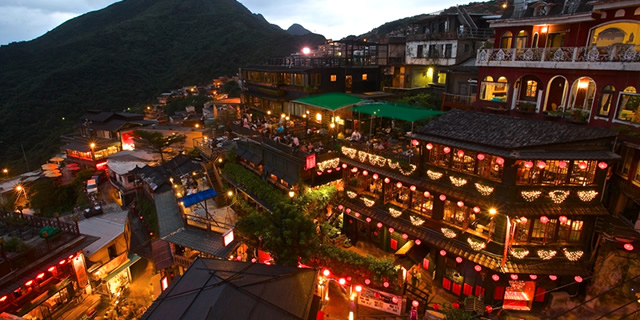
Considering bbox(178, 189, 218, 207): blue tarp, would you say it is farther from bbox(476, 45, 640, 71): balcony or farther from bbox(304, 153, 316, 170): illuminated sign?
bbox(476, 45, 640, 71): balcony

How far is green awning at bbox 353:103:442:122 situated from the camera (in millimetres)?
22484

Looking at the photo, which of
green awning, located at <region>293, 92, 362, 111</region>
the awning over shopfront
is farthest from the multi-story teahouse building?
green awning, located at <region>293, 92, 362, 111</region>

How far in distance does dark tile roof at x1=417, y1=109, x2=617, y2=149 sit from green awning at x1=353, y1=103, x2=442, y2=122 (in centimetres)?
135

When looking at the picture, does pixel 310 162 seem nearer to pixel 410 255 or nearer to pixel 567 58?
pixel 410 255

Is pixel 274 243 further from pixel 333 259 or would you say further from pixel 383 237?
pixel 383 237

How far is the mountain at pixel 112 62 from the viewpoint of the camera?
267ft

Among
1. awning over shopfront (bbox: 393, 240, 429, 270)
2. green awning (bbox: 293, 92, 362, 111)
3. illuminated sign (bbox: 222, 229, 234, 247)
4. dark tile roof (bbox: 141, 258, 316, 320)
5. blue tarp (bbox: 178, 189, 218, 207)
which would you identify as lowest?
awning over shopfront (bbox: 393, 240, 429, 270)

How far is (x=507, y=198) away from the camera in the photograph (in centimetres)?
1767

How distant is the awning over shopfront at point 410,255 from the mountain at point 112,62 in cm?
7723

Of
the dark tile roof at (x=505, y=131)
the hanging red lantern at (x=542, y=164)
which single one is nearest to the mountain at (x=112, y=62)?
the dark tile roof at (x=505, y=131)

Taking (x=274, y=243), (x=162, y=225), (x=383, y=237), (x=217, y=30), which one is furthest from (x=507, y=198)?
(x=217, y=30)

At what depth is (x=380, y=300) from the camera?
1930cm

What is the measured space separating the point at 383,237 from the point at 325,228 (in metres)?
4.85

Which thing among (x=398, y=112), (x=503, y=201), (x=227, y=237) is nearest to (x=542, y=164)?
(x=503, y=201)
